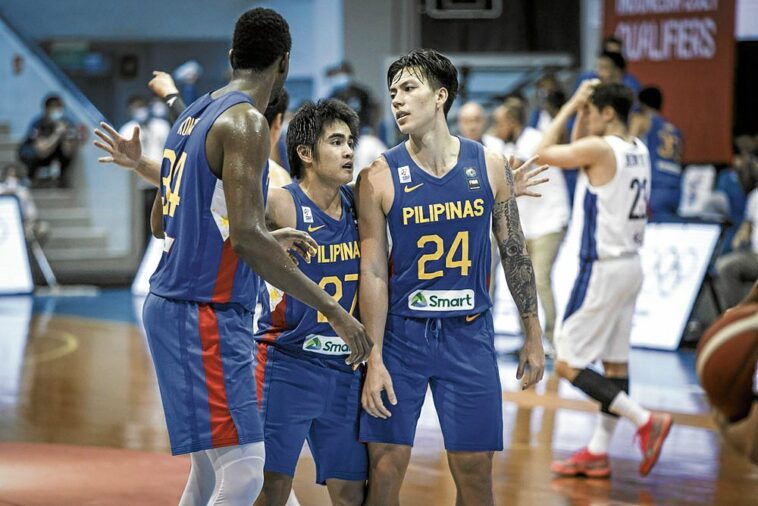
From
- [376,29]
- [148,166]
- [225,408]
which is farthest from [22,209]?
[225,408]

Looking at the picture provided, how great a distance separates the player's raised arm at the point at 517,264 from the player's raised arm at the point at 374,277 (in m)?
0.44

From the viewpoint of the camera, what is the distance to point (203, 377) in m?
3.82

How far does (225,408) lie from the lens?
381 centimetres

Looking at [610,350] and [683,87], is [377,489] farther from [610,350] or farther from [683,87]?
[683,87]

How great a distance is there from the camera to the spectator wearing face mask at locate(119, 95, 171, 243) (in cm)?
1591

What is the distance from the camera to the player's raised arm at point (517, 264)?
4484 mm

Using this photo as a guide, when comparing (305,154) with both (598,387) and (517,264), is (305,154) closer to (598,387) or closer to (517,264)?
(517,264)

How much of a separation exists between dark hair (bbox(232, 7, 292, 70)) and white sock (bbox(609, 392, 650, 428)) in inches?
127

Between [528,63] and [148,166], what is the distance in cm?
1346

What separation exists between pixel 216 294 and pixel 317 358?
25.7 inches

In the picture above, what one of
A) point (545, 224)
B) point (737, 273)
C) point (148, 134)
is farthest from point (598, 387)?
point (148, 134)

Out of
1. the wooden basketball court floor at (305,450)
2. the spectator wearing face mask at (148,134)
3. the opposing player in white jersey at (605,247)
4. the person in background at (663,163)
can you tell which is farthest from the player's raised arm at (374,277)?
the spectator wearing face mask at (148,134)

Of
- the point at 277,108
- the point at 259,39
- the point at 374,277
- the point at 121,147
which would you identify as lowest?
the point at 374,277

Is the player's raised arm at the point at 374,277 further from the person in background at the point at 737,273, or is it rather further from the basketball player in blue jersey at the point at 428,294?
the person in background at the point at 737,273
